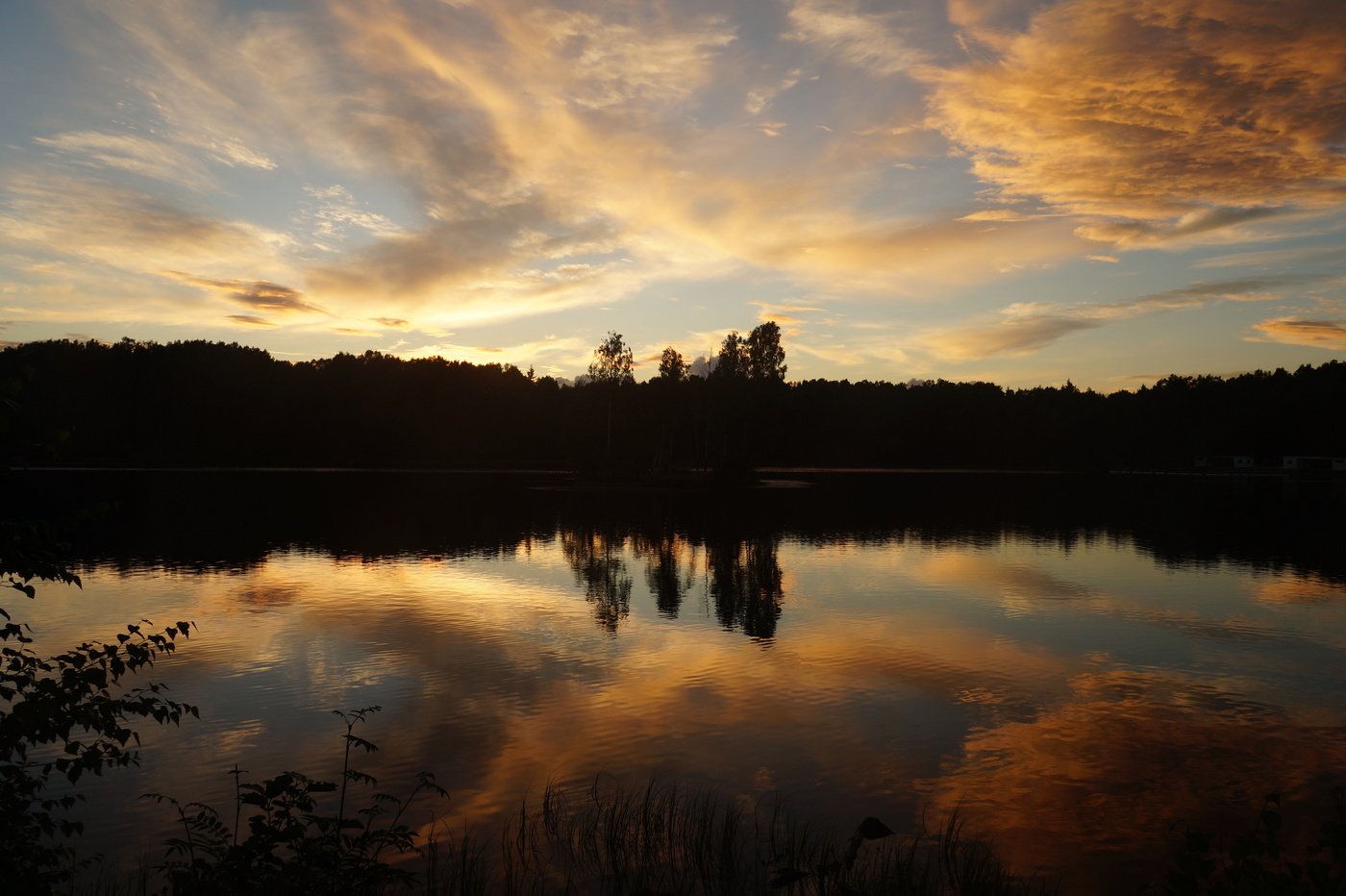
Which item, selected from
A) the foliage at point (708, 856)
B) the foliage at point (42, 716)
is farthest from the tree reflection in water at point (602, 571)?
the foliage at point (42, 716)

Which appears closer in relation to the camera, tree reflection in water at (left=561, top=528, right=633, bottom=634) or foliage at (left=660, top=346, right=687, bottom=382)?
tree reflection in water at (left=561, top=528, right=633, bottom=634)

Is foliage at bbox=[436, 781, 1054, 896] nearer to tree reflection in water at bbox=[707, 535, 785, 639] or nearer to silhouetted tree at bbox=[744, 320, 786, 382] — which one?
tree reflection in water at bbox=[707, 535, 785, 639]

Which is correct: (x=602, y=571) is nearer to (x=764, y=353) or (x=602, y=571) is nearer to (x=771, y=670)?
(x=771, y=670)

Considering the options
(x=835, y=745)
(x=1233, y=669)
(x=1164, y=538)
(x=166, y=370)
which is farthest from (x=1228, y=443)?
(x=166, y=370)

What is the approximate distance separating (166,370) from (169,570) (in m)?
162

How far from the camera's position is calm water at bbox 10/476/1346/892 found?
45.8ft

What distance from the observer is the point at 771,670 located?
71.0 feet

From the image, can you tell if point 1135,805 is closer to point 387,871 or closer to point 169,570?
point 387,871

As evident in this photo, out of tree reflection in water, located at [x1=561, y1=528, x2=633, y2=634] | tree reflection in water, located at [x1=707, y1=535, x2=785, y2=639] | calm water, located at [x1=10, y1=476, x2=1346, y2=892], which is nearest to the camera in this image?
calm water, located at [x1=10, y1=476, x2=1346, y2=892]

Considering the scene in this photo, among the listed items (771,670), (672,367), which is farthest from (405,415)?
(771,670)

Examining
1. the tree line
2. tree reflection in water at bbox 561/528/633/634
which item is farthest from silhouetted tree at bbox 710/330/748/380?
tree reflection in water at bbox 561/528/633/634

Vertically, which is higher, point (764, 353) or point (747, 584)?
point (764, 353)

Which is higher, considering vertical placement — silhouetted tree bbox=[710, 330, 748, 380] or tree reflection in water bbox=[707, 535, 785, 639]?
silhouetted tree bbox=[710, 330, 748, 380]

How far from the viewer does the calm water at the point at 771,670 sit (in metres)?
14.0
